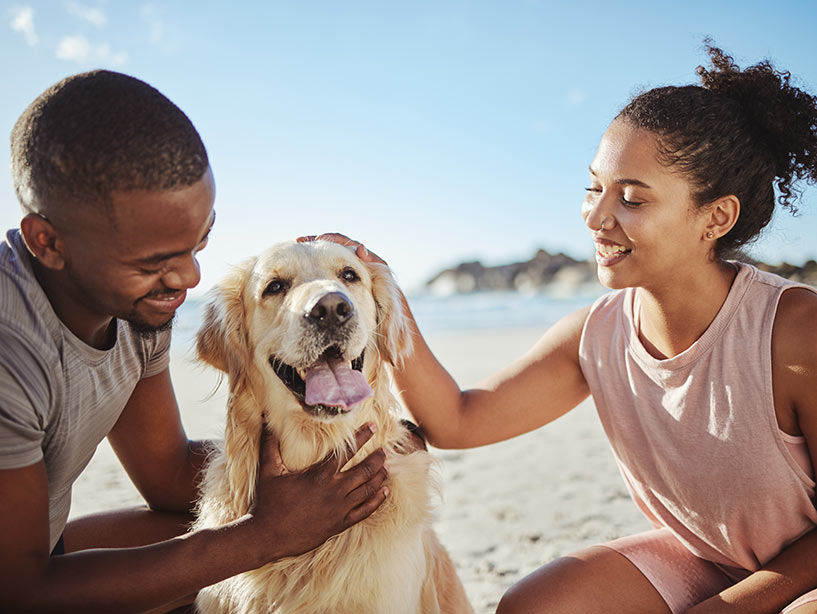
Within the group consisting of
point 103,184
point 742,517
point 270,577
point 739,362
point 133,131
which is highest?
point 133,131

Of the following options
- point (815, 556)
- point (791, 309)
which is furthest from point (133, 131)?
point (815, 556)

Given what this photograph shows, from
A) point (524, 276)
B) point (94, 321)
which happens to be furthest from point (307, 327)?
point (524, 276)

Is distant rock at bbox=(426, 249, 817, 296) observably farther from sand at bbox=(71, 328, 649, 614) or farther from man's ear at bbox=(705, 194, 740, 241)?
man's ear at bbox=(705, 194, 740, 241)

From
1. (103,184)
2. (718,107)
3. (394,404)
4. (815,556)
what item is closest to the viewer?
(103,184)

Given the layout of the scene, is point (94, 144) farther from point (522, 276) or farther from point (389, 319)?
point (522, 276)

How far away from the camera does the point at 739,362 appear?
2086 mm

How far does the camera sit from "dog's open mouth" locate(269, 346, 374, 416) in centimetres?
207

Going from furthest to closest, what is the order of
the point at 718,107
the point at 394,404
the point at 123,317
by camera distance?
1. the point at 394,404
2. the point at 718,107
3. the point at 123,317

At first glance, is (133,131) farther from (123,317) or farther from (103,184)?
(123,317)

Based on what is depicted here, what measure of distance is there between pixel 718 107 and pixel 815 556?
1558mm

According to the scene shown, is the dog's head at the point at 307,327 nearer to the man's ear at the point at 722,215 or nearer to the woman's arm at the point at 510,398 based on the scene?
the woman's arm at the point at 510,398

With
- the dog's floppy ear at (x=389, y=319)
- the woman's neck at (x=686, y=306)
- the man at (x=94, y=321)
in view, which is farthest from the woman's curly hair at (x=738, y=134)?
the man at (x=94, y=321)

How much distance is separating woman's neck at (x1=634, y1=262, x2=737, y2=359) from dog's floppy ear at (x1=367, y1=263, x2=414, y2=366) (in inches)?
37.5

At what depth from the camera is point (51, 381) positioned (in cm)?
173
